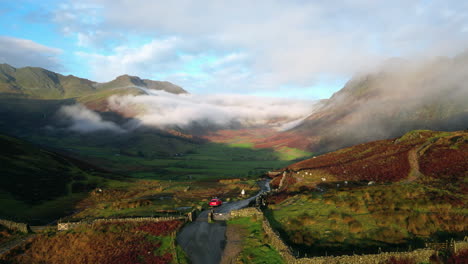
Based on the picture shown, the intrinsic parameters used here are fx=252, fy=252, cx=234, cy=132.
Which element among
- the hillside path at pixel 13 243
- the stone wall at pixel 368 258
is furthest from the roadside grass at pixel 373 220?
the hillside path at pixel 13 243

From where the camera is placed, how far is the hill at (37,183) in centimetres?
5550

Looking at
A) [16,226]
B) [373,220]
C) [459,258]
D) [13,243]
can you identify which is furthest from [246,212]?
[16,226]

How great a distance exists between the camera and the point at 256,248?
29078 mm

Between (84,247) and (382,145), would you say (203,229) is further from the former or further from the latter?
(382,145)

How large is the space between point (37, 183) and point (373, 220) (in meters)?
86.6

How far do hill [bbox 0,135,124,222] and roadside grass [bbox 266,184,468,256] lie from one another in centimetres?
5149

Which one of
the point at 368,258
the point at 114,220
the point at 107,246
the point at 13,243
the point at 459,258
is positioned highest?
the point at 459,258

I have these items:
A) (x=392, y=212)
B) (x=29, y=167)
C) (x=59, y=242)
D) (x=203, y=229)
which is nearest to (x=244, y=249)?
(x=203, y=229)

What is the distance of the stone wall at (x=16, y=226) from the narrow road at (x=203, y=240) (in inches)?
1034

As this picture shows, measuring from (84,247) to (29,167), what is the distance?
70.8 meters

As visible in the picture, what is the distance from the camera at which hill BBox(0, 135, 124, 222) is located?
182 feet

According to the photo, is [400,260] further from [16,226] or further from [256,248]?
[16,226]

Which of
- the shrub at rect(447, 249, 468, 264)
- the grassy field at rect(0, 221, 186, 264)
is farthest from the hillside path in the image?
the shrub at rect(447, 249, 468, 264)

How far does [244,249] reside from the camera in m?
29.2
